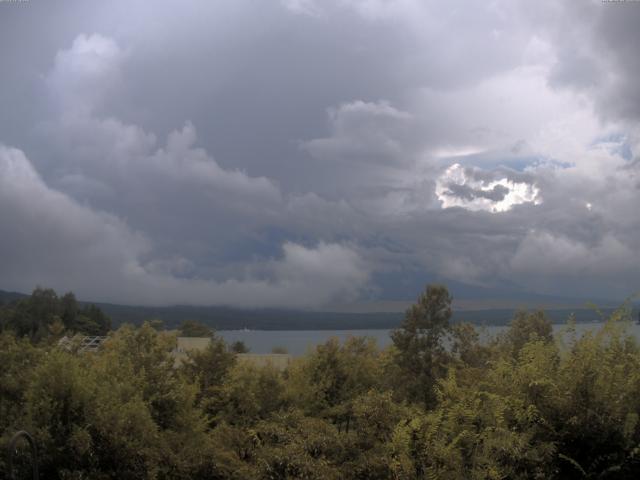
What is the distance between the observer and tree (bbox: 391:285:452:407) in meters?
25.3

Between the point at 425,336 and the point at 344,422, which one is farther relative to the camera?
the point at 425,336

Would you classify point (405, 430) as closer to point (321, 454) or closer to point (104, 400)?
point (321, 454)

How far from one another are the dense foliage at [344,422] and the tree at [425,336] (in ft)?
22.7

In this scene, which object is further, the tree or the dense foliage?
the tree

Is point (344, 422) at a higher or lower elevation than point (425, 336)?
lower

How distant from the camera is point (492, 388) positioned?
10242mm

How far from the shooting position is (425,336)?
1019 inches

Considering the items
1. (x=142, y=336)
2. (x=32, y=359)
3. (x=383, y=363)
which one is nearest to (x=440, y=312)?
(x=383, y=363)

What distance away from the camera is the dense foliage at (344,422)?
8203 millimetres

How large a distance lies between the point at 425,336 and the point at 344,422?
783cm

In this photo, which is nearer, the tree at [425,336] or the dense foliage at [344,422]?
the dense foliage at [344,422]

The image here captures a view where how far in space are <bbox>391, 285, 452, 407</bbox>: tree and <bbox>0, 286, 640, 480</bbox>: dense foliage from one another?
693 cm

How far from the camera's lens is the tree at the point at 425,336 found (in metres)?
25.3

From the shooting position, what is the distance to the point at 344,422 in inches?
750
